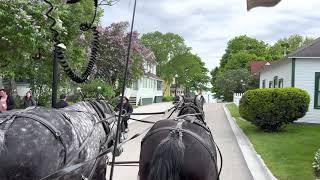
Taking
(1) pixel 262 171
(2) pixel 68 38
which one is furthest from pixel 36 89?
(1) pixel 262 171

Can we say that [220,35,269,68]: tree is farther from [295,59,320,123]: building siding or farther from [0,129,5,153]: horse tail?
[0,129,5,153]: horse tail

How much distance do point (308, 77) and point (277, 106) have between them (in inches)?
287

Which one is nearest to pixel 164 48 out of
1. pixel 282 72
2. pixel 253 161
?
pixel 282 72

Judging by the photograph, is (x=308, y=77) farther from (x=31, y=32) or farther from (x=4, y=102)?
(x=4, y=102)

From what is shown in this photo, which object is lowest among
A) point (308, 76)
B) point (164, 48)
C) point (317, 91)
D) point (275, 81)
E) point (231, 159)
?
point (231, 159)

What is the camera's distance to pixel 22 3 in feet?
Result: 53.2

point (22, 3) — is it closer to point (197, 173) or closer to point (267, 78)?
point (197, 173)

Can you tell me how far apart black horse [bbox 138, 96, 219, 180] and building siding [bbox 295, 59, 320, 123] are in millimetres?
21706

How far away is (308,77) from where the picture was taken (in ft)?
86.1

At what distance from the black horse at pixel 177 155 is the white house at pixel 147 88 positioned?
4093 centimetres

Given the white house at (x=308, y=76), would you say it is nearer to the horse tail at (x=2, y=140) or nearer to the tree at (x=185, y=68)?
the horse tail at (x=2, y=140)

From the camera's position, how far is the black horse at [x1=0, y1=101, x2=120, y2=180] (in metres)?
3.97

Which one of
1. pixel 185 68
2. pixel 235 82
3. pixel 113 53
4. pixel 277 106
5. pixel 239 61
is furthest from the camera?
pixel 185 68

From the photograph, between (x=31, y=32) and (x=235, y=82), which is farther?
(x=235, y=82)
